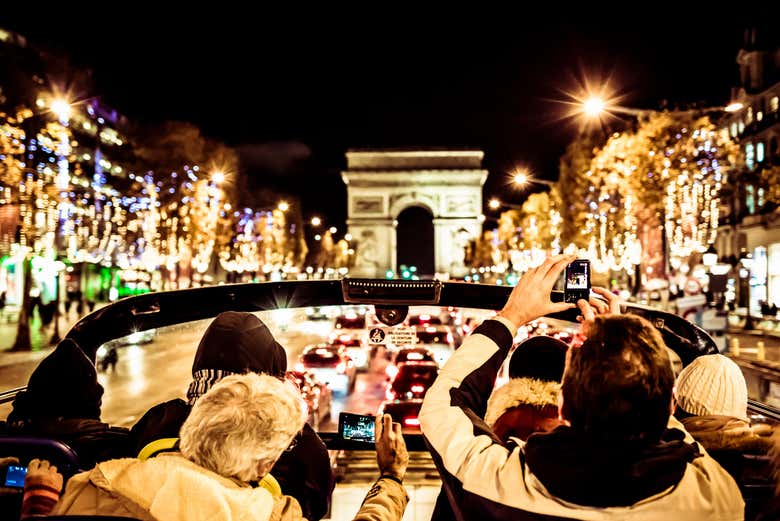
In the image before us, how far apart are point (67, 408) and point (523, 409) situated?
2200 millimetres

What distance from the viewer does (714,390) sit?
9.84 feet

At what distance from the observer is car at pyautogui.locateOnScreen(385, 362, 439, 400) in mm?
10680

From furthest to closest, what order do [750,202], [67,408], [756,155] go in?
[750,202] < [756,155] < [67,408]

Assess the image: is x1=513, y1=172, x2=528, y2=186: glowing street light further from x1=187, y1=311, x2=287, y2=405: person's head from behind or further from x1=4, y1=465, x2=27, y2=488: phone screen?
x1=4, y1=465, x2=27, y2=488: phone screen

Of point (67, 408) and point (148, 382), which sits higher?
point (67, 408)

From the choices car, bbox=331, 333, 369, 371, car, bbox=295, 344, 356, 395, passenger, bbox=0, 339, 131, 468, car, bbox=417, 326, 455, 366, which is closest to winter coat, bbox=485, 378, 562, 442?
passenger, bbox=0, 339, 131, 468

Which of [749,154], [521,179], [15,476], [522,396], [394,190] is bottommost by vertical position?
[15,476]

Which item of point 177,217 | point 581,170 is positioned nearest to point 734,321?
point 581,170

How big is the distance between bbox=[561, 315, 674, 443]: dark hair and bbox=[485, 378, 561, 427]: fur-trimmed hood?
0.69 meters

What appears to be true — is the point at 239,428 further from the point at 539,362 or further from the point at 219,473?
the point at 539,362

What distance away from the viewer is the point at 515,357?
2852 mm

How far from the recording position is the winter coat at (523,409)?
8.46 feet

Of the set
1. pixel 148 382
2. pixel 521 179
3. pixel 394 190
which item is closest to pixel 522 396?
pixel 148 382

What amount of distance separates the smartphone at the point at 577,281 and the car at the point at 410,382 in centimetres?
822
